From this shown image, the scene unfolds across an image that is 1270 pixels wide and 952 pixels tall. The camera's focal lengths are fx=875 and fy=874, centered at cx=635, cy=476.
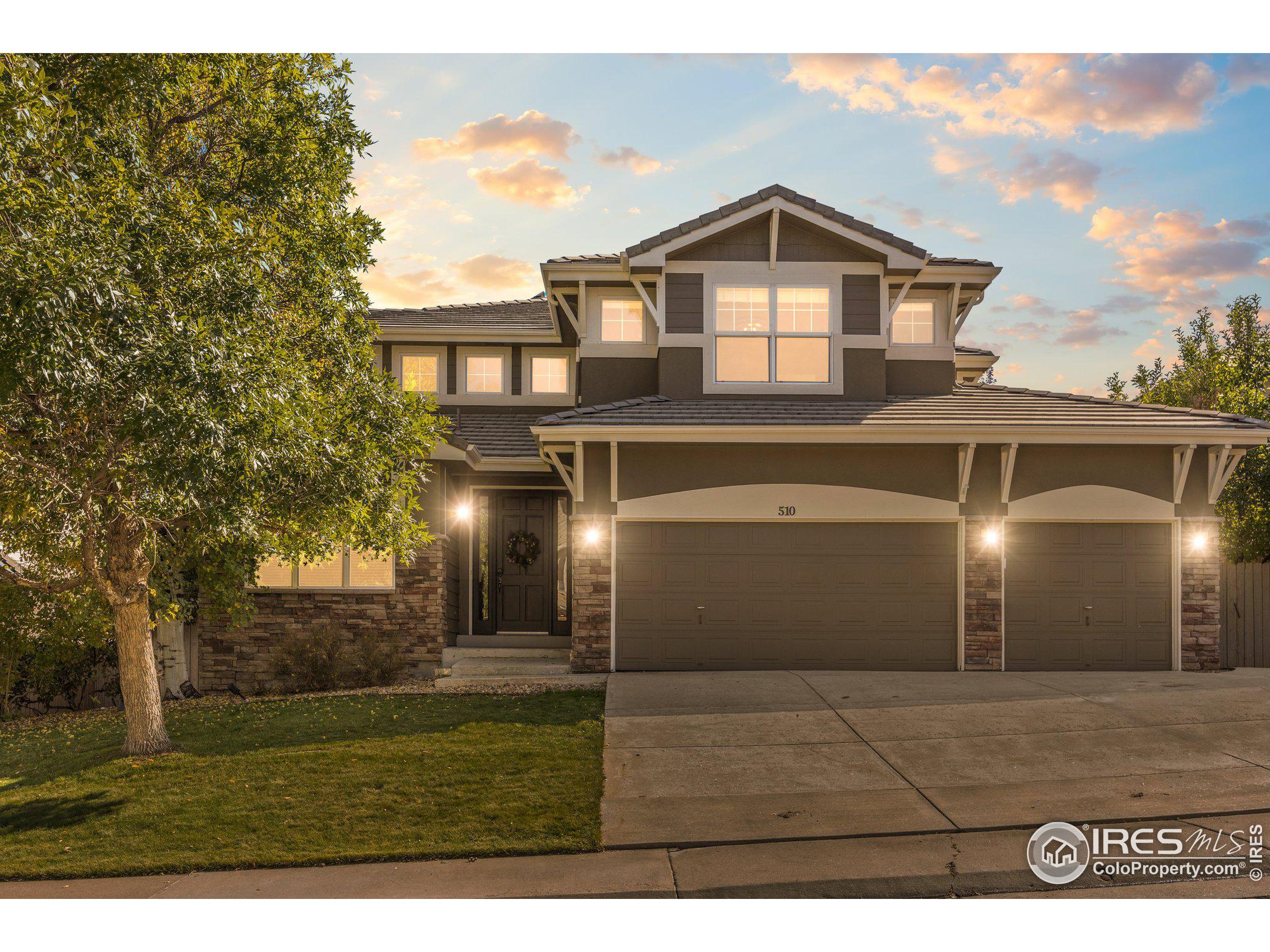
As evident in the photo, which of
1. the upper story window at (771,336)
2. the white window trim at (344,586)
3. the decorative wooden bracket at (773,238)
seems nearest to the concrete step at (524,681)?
the white window trim at (344,586)

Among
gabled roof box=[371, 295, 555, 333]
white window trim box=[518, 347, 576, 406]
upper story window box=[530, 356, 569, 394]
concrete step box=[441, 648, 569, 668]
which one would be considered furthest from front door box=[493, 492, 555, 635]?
gabled roof box=[371, 295, 555, 333]

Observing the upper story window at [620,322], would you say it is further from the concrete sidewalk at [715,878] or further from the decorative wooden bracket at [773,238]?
the concrete sidewalk at [715,878]

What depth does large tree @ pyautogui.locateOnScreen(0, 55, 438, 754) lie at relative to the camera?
6398 millimetres

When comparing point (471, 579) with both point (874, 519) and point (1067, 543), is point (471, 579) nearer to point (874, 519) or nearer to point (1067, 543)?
point (874, 519)

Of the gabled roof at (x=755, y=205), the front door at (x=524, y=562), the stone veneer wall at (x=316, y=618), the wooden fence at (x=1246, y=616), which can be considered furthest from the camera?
the wooden fence at (x=1246, y=616)

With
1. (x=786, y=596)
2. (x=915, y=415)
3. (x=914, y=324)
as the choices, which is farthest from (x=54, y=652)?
(x=914, y=324)

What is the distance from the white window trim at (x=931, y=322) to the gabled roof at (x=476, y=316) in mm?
5980

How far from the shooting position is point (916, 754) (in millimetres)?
8195

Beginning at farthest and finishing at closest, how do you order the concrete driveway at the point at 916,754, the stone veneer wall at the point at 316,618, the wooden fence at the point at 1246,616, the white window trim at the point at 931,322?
1. the wooden fence at the point at 1246,616
2. the white window trim at the point at 931,322
3. the stone veneer wall at the point at 316,618
4. the concrete driveway at the point at 916,754

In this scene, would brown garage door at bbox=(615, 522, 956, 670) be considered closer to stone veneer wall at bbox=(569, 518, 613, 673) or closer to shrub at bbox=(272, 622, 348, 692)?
stone veneer wall at bbox=(569, 518, 613, 673)

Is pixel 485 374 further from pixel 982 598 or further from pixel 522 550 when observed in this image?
pixel 982 598

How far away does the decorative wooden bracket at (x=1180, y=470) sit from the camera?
12633 mm

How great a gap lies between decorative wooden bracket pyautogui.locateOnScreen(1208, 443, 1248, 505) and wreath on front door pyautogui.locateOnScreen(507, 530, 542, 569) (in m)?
10.4

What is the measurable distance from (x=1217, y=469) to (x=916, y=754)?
7.90 meters
